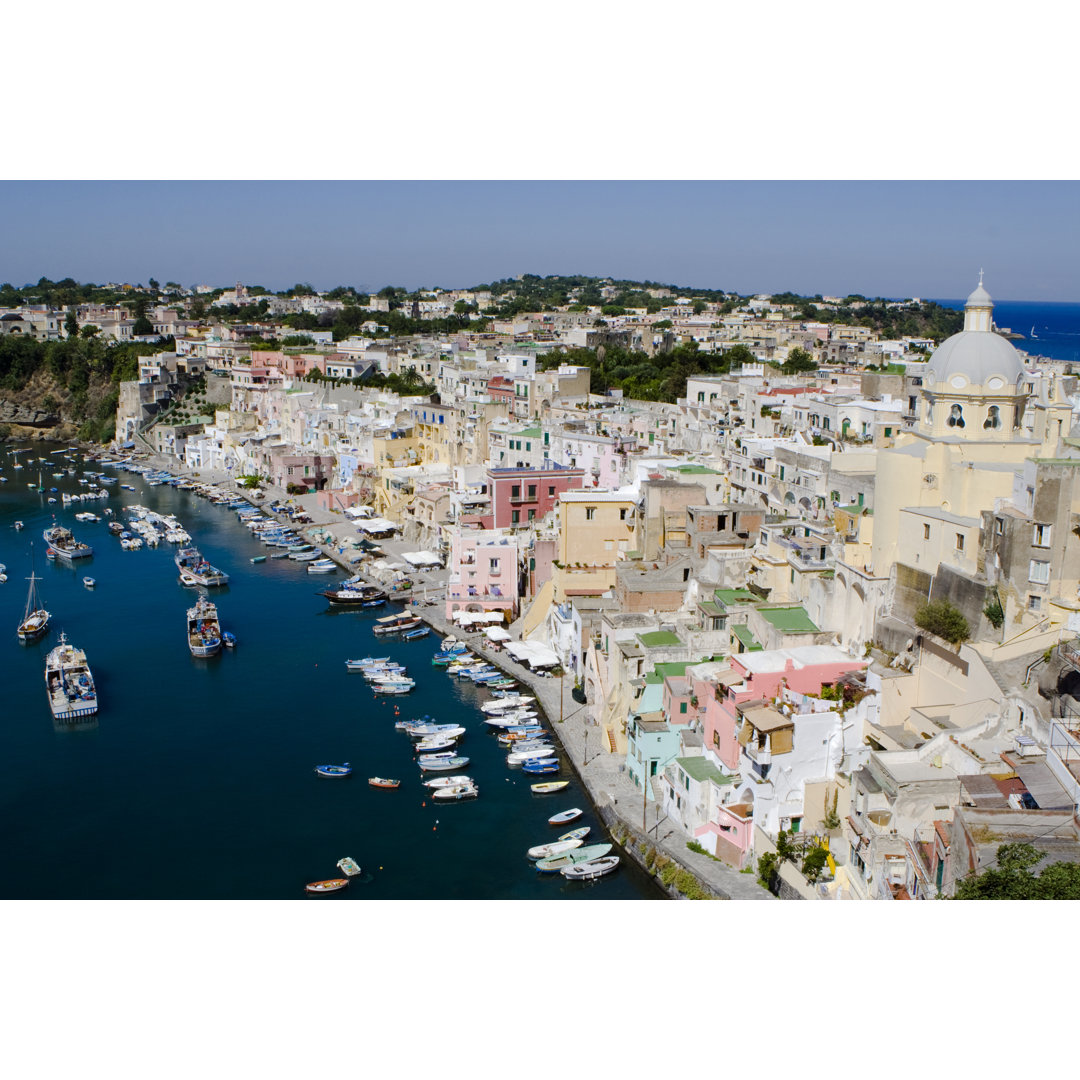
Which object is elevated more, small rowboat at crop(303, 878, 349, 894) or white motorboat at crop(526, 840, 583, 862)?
white motorboat at crop(526, 840, 583, 862)

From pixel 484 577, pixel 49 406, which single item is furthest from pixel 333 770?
pixel 49 406

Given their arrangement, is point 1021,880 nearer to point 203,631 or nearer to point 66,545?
point 203,631

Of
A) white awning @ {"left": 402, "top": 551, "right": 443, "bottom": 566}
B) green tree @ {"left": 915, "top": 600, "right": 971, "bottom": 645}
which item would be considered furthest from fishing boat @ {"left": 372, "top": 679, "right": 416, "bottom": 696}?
green tree @ {"left": 915, "top": 600, "right": 971, "bottom": 645}

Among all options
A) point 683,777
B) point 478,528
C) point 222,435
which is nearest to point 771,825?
point 683,777

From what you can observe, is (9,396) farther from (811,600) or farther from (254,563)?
(811,600)

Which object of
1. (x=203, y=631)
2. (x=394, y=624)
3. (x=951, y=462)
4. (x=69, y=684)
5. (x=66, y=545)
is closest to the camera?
(x=951, y=462)

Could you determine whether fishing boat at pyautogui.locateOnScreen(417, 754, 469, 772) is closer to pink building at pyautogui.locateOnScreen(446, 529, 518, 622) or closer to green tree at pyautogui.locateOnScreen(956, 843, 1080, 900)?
pink building at pyautogui.locateOnScreen(446, 529, 518, 622)

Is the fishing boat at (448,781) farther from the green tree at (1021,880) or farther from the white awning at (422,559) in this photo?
the white awning at (422,559)
